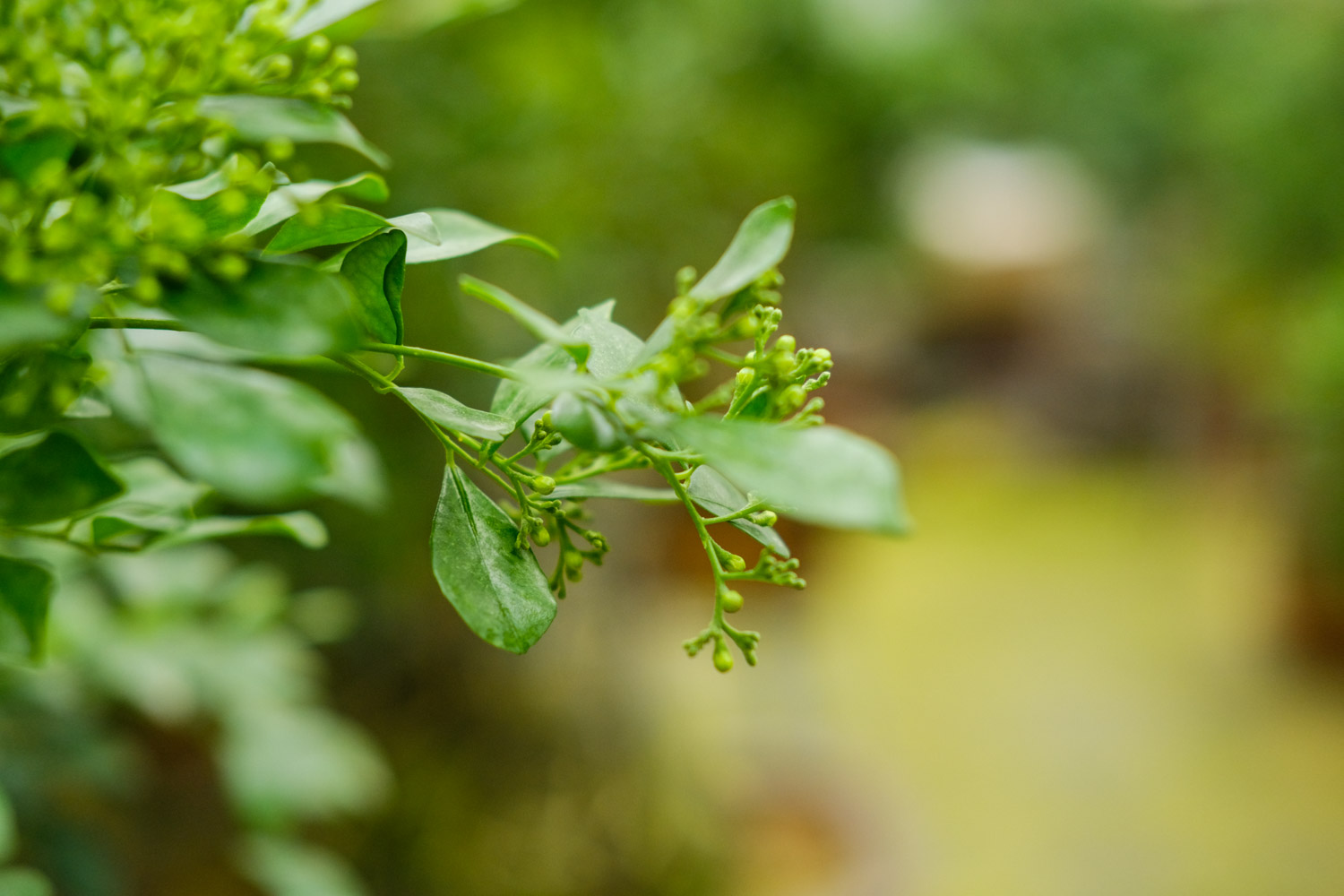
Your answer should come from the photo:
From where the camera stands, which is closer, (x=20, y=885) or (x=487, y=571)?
(x=487, y=571)

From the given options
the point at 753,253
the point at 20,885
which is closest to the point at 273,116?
the point at 753,253

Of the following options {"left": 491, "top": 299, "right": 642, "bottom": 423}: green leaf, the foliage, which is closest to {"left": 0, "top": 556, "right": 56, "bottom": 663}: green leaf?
the foliage

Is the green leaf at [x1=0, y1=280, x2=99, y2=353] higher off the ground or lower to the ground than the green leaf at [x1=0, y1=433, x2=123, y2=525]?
higher

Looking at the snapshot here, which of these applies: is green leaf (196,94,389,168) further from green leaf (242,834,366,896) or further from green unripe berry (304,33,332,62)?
green leaf (242,834,366,896)

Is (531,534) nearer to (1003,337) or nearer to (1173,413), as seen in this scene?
(1173,413)

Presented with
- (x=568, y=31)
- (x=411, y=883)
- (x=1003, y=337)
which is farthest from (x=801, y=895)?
(x=1003, y=337)

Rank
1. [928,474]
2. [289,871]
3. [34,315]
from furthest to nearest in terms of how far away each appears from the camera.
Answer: [928,474] → [289,871] → [34,315]

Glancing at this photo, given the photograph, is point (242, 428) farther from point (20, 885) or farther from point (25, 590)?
point (20, 885)
